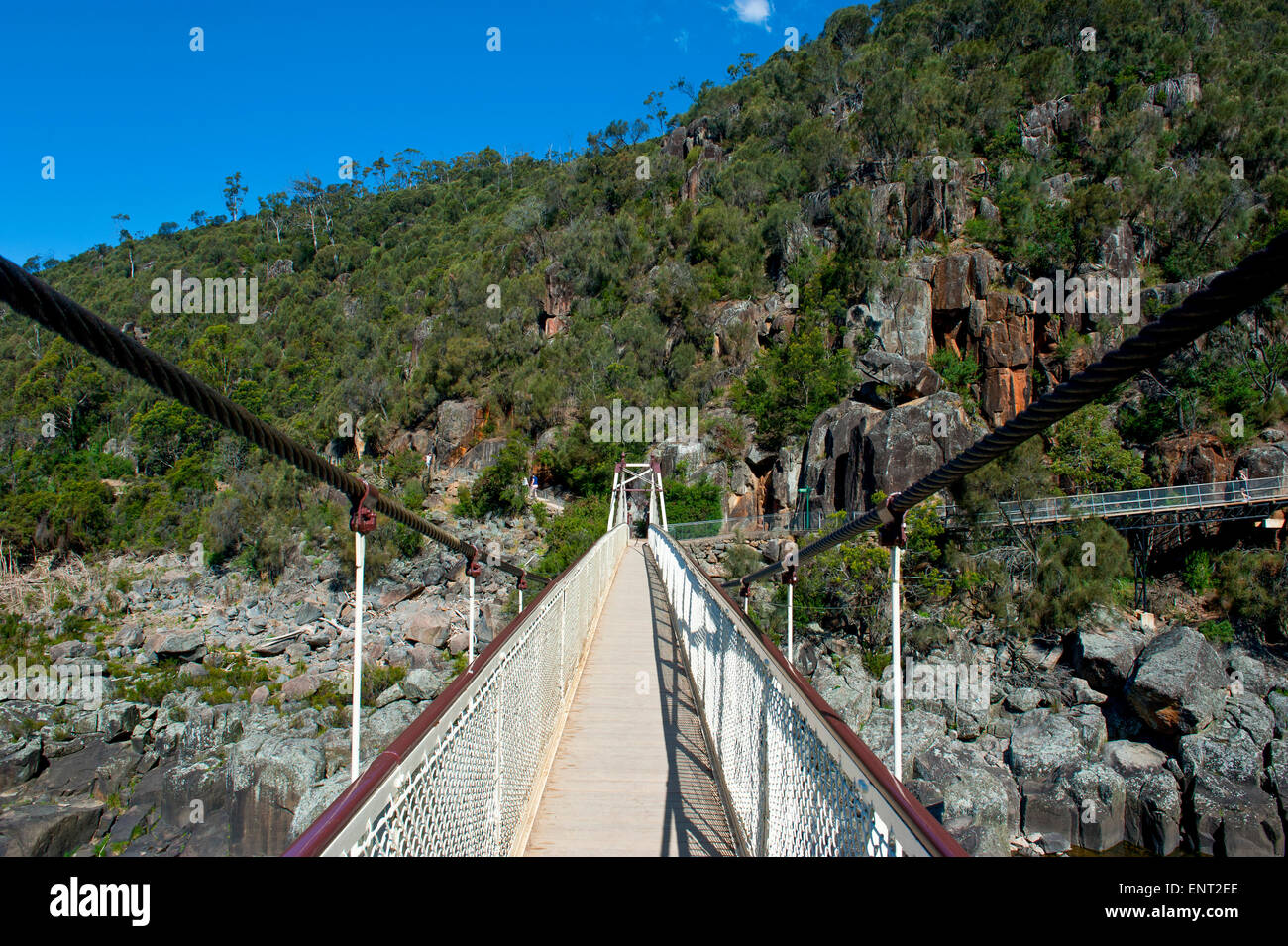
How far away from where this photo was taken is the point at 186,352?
51875mm

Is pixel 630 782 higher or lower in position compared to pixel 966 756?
higher

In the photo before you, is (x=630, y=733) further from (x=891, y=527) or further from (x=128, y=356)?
(x=128, y=356)

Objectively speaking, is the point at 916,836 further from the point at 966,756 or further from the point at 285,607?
the point at 285,607

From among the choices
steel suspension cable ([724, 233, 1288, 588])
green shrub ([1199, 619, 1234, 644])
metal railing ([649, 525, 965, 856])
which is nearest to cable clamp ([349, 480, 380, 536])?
metal railing ([649, 525, 965, 856])

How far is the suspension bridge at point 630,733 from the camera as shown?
1213 millimetres

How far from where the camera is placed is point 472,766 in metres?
2.31

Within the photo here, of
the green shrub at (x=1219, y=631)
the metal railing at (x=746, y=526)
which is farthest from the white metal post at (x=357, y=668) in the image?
the green shrub at (x=1219, y=631)

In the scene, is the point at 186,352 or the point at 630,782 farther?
the point at 186,352

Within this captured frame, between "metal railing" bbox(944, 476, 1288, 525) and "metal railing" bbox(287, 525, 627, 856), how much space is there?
20.3 metres

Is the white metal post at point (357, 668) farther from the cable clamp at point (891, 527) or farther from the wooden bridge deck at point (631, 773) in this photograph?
the cable clamp at point (891, 527)

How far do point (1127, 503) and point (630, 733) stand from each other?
2231 cm
